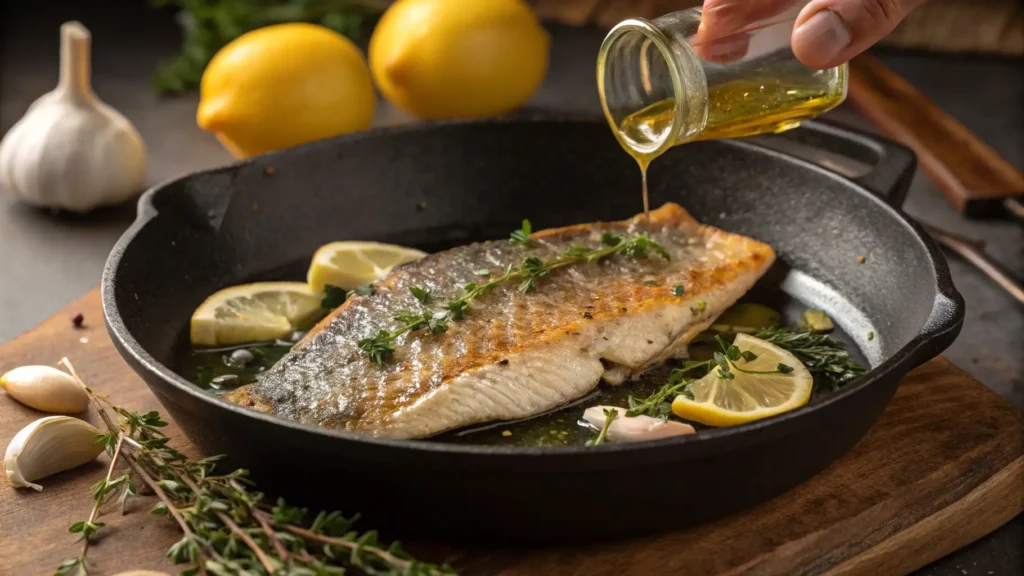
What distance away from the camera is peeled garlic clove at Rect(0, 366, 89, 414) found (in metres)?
2.44

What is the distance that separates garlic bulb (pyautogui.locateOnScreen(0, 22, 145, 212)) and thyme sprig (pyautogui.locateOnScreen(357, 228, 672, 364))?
1484 mm

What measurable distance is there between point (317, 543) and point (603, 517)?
51 centimetres

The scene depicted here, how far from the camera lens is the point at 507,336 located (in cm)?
241

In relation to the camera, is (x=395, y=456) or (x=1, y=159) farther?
Result: (x=1, y=159)

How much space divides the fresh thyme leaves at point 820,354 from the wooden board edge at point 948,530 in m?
0.38

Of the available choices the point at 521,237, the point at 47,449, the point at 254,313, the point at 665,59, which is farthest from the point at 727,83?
the point at 47,449

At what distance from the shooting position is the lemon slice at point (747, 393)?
7.39 feet

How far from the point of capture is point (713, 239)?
9.29 ft

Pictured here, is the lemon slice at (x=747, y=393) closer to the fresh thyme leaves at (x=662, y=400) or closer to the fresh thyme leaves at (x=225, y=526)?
the fresh thyme leaves at (x=662, y=400)

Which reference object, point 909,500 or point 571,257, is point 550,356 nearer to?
point 571,257

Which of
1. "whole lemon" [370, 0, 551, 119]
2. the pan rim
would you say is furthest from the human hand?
"whole lemon" [370, 0, 551, 119]

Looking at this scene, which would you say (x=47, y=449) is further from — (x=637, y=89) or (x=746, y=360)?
(x=637, y=89)

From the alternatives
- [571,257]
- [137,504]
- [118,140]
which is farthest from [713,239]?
[118,140]

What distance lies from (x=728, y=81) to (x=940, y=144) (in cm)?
155
